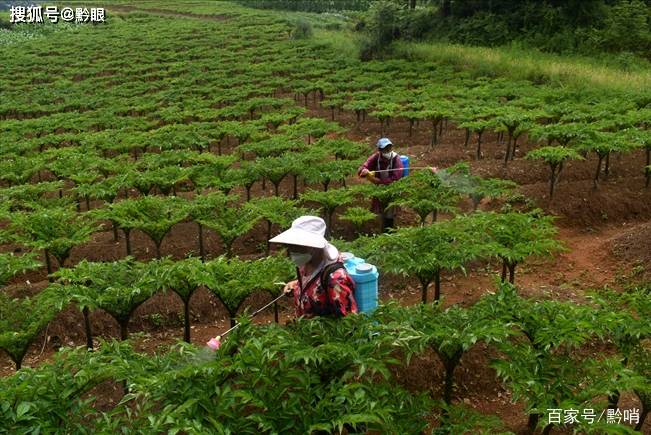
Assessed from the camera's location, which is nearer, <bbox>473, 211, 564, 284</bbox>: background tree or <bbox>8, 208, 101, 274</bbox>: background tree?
<bbox>473, 211, 564, 284</bbox>: background tree

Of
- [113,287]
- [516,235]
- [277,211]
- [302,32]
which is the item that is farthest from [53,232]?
[302,32]

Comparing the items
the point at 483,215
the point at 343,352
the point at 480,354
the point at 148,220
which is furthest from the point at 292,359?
the point at 148,220

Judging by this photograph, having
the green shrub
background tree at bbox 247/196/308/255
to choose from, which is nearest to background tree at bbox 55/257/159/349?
background tree at bbox 247/196/308/255

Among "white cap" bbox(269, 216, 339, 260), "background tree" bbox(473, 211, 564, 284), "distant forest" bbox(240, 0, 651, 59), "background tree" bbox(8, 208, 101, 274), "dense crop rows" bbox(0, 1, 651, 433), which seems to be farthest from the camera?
"distant forest" bbox(240, 0, 651, 59)

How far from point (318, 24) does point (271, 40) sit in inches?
388

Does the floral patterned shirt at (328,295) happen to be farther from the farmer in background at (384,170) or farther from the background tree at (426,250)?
the farmer in background at (384,170)

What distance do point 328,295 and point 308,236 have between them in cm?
57

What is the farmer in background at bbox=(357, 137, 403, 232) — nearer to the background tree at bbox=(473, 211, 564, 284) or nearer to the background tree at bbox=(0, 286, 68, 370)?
the background tree at bbox=(473, 211, 564, 284)

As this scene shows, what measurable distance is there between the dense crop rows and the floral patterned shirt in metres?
0.23

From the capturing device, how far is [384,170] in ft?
33.9

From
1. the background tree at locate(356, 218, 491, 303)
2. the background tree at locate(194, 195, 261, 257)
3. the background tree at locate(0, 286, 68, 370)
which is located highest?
the background tree at locate(356, 218, 491, 303)

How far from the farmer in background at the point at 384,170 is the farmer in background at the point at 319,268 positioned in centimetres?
525

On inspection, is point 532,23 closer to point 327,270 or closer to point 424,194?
point 424,194

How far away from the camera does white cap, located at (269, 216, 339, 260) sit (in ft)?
15.6
